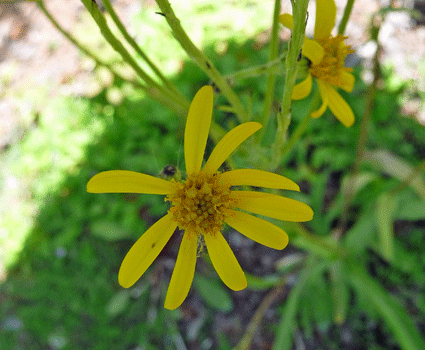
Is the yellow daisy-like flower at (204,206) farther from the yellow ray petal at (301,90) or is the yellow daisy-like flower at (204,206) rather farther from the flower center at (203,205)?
the yellow ray petal at (301,90)

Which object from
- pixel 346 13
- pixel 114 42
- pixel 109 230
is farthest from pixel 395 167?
pixel 109 230

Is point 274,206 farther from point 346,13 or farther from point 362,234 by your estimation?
point 362,234

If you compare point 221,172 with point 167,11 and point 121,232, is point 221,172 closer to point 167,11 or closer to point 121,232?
point 167,11

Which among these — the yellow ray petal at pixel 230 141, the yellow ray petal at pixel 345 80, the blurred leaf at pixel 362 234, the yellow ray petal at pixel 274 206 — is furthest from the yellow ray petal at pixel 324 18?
the blurred leaf at pixel 362 234

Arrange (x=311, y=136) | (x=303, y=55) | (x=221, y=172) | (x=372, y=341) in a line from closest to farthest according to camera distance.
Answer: (x=303, y=55) < (x=221, y=172) < (x=372, y=341) < (x=311, y=136)

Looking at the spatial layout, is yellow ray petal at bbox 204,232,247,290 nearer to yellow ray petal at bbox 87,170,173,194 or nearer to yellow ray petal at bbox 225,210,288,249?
yellow ray petal at bbox 225,210,288,249

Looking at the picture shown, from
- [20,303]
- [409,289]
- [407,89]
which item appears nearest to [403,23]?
[407,89]
